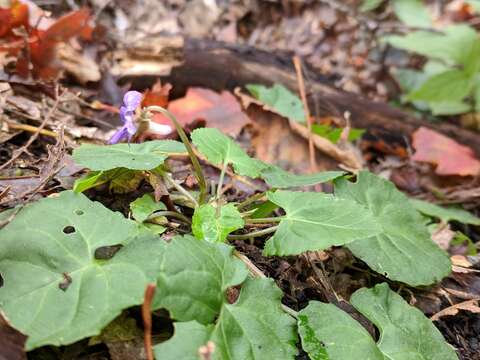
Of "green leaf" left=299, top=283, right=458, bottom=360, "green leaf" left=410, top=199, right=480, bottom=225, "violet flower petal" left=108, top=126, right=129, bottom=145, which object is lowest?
"green leaf" left=410, top=199, right=480, bottom=225

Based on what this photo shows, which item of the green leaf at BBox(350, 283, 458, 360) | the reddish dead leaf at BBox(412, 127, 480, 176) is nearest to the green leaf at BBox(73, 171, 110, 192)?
the green leaf at BBox(350, 283, 458, 360)

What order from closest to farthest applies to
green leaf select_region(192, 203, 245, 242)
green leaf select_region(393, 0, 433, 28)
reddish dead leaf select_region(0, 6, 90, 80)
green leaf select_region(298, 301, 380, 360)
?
green leaf select_region(298, 301, 380, 360)
green leaf select_region(192, 203, 245, 242)
reddish dead leaf select_region(0, 6, 90, 80)
green leaf select_region(393, 0, 433, 28)

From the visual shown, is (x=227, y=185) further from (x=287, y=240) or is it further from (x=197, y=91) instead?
(x=197, y=91)

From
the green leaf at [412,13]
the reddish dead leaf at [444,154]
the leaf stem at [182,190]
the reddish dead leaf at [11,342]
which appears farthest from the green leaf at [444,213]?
the green leaf at [412,13]

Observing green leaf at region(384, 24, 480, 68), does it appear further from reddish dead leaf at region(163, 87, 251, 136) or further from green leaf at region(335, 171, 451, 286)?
green leaf at region(335, 171, 451, 286)

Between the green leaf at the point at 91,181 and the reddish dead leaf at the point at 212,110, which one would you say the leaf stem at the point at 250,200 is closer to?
the green leaf at the point at 91,181

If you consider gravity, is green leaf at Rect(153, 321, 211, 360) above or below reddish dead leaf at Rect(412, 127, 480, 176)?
above

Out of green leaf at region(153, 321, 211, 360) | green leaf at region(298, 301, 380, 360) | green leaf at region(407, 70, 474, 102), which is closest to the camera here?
green leaf at region(153, 321, 211, 360)

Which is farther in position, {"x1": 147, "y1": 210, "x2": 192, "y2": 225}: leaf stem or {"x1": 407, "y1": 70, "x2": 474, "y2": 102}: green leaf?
{"x1": 407, "y1": 70, "x2": 474, "y2": 102}: green leaf

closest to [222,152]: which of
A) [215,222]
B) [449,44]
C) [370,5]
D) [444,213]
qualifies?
[215,222]
